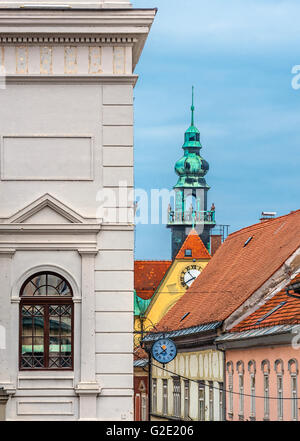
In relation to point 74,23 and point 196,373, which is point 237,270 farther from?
point 74,23

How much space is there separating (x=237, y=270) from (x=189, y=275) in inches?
1463

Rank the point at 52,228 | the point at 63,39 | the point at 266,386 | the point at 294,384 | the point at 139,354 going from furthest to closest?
the point at 139,354, the point at 266,386, the point at 294,384, the point at 63,39, the point at 52,228

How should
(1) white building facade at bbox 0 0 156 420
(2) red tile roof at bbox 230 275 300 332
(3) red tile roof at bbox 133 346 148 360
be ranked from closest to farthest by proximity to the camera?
(1) white building facade at bbox 0 0 156 420
(2) red tile roof at bbox 230 275 300 332
(3) red tile roof at bbox 133 346 148 360

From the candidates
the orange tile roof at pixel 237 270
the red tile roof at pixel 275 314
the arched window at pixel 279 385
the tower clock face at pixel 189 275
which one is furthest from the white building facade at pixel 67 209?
the tower clock face at pixel 189 275

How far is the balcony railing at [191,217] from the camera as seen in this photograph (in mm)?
125125

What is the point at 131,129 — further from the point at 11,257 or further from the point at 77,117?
the point at 11,257

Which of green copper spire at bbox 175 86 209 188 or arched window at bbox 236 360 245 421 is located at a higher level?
green copper spire at bbox 175 86 209 188

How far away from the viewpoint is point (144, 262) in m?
112

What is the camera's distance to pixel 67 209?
29.2 meters

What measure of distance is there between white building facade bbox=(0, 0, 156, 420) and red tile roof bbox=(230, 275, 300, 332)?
1233cm

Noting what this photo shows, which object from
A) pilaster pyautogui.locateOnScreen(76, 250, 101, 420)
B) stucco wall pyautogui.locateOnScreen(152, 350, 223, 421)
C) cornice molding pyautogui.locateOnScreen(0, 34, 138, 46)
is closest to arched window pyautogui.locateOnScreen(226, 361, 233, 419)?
stucco wall pyautogui.locateOnScreen(152, 350, 223, 421)

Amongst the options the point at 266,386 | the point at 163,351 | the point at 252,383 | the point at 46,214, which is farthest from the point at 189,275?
the point at 46,214

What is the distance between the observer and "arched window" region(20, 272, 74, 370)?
29.1m

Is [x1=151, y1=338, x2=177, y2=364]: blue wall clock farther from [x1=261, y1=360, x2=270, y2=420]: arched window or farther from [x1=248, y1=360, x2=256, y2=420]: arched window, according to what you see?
[x1=261, y1=360, x2=270, y2=420]: arched window
